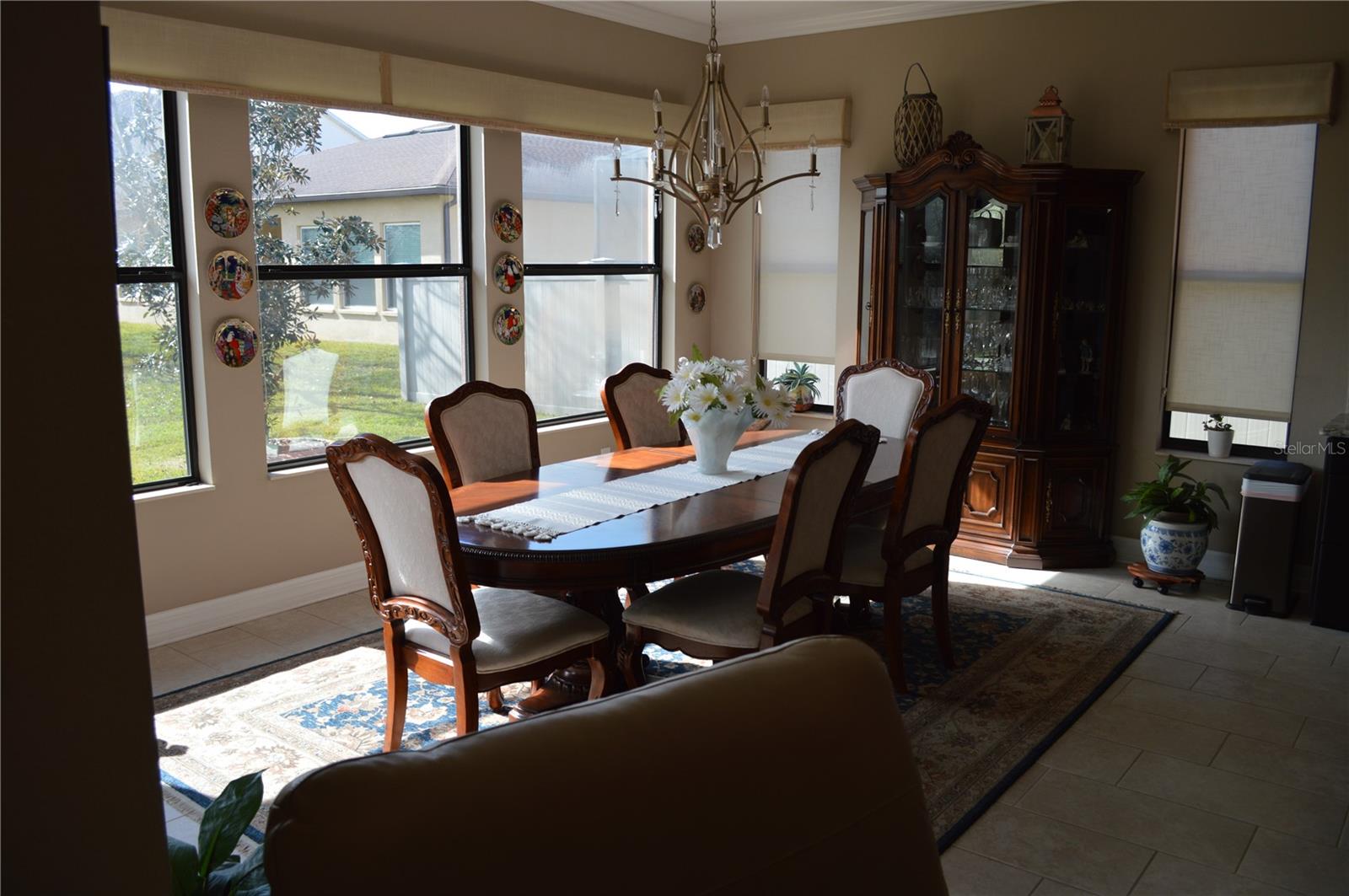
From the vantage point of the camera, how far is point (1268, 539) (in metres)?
4.55

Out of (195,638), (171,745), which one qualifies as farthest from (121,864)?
(195,638)

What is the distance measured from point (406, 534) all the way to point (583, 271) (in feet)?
11.0

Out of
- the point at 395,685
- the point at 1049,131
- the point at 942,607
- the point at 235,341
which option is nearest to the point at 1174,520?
the point at 942,607

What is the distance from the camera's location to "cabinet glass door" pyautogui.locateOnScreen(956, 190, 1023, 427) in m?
5.20

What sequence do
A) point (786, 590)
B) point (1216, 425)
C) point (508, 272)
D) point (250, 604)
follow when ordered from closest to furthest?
1. point (786, 590)
2. point (250, 604)
3. point (1216, 425)
4. point (508, 272)

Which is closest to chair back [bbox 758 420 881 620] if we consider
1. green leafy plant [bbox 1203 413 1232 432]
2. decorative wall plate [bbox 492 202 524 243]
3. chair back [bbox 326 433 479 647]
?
chair back [bbox 326 433 479 647]

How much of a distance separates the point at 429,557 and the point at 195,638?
1.90 metres

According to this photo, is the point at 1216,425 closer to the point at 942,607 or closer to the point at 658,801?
the point at 942,607

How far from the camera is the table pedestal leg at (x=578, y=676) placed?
341cm

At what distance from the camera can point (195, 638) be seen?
4.18m

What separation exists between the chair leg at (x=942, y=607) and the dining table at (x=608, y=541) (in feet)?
1.12

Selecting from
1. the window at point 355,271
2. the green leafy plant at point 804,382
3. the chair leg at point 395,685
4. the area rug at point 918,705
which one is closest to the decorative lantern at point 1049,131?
the green leafy plant at point 804,382

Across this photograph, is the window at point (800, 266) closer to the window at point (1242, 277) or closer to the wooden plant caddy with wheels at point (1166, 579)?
the window at point (1242, 277)

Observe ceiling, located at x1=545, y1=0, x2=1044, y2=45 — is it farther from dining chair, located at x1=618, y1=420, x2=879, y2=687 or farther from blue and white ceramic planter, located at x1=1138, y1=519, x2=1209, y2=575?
dining chair, located at x1=618, y1=420, x2=879, y2=687
